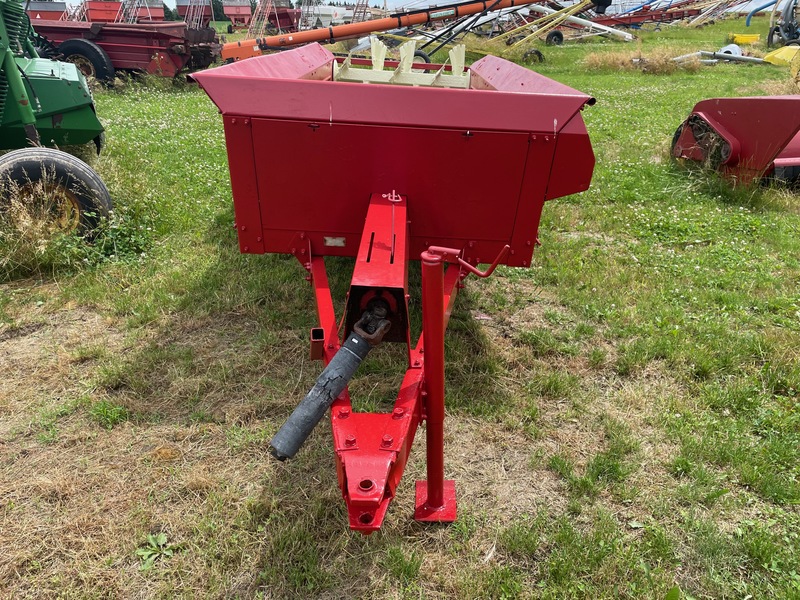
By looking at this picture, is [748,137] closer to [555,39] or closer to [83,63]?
[83,63]

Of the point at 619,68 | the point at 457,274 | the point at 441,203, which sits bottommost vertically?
the point at 619,68

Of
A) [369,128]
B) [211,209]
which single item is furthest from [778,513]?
[211,209]

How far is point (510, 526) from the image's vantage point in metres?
2.20

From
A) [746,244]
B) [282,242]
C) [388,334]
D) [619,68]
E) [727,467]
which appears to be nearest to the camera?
[388,334]

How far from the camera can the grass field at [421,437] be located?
2.01m

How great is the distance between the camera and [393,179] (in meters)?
2.72

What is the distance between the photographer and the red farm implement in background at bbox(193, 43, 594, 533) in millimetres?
2160

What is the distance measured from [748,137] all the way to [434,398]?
539cm

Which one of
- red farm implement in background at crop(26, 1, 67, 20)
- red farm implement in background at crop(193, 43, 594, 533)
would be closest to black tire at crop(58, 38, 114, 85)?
red farm implement in background at crop(26, 1, 67, 20)

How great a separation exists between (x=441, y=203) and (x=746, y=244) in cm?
339

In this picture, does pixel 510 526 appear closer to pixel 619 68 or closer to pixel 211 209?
pixel 211 209

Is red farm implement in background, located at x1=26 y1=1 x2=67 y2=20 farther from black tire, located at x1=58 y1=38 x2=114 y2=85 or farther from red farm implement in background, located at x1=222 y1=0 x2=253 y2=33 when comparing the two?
red farm implement in background, located at x1=222 y1=0 x2=253 y2=33

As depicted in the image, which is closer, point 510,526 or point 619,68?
point 510,526

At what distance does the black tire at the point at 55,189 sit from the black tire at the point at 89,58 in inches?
368
